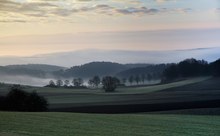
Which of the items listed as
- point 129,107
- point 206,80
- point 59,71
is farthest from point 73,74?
point 129,107

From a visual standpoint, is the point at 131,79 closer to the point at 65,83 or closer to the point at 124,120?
the point at 65,83

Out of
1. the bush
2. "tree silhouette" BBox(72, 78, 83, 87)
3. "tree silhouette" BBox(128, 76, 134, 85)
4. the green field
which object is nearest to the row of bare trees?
"tree silhouette" BBox(72, 78, 83, 87)

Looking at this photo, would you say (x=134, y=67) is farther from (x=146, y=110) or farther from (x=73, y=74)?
(x=146, y=110)

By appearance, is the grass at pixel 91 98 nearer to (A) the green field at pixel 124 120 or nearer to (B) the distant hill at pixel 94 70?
(A) the green field at pixel 124 120

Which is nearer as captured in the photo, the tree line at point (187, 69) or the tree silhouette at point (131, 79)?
the tree line at point (187, 69)

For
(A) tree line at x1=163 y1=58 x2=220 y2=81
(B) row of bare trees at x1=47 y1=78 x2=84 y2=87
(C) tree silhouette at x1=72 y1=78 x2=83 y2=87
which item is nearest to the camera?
(A) tree line at x1=163 y1=58 x2=220 y2=81

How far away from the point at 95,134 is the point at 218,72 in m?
85.7

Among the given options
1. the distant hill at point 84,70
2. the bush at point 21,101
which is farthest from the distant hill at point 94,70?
the bush at point 21,101

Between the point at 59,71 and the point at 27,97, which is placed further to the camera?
the point at 59,71

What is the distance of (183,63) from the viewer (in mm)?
119438

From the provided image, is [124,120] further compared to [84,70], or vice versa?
[84,70]

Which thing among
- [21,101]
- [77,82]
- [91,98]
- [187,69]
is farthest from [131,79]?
[21,101]

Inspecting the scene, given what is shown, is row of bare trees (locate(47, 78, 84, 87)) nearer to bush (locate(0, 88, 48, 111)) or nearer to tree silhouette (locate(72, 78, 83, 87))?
tree silhouette (locate(72, 78, 83, 87))

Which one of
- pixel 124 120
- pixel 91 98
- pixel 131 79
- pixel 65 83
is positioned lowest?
pixel 124 120
